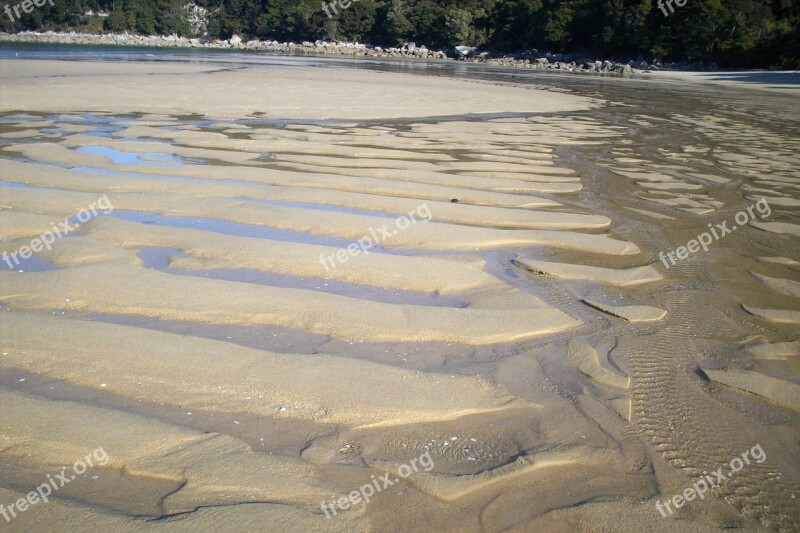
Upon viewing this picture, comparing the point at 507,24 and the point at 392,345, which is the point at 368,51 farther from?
the point at 392,345

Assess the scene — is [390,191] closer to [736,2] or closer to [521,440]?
[521,440]

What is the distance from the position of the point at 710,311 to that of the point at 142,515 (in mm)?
3705

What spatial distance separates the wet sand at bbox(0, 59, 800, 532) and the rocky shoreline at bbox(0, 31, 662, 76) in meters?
42.0

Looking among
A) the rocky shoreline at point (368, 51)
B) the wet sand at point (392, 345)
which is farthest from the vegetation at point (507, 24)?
the wet sand at point (392, 345)

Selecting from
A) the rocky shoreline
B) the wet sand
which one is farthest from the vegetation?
the wet sand

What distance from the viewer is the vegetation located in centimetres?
4372

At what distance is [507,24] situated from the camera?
71.9 metres

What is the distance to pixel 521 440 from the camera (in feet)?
8.43

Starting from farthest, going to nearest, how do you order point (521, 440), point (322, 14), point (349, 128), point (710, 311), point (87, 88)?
1. point (322, 14)
2. point (87, 88)
3. point (349, 128)
4. point (710, 311)
5. point (521, 440)

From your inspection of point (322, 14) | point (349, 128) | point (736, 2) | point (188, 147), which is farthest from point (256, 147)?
point (322, 14)

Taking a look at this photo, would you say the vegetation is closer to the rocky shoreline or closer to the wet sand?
the rocky shoreline

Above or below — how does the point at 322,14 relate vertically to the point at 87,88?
above

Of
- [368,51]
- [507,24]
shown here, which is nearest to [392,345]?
[368,51]

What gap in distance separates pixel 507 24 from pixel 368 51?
57.9 feet
